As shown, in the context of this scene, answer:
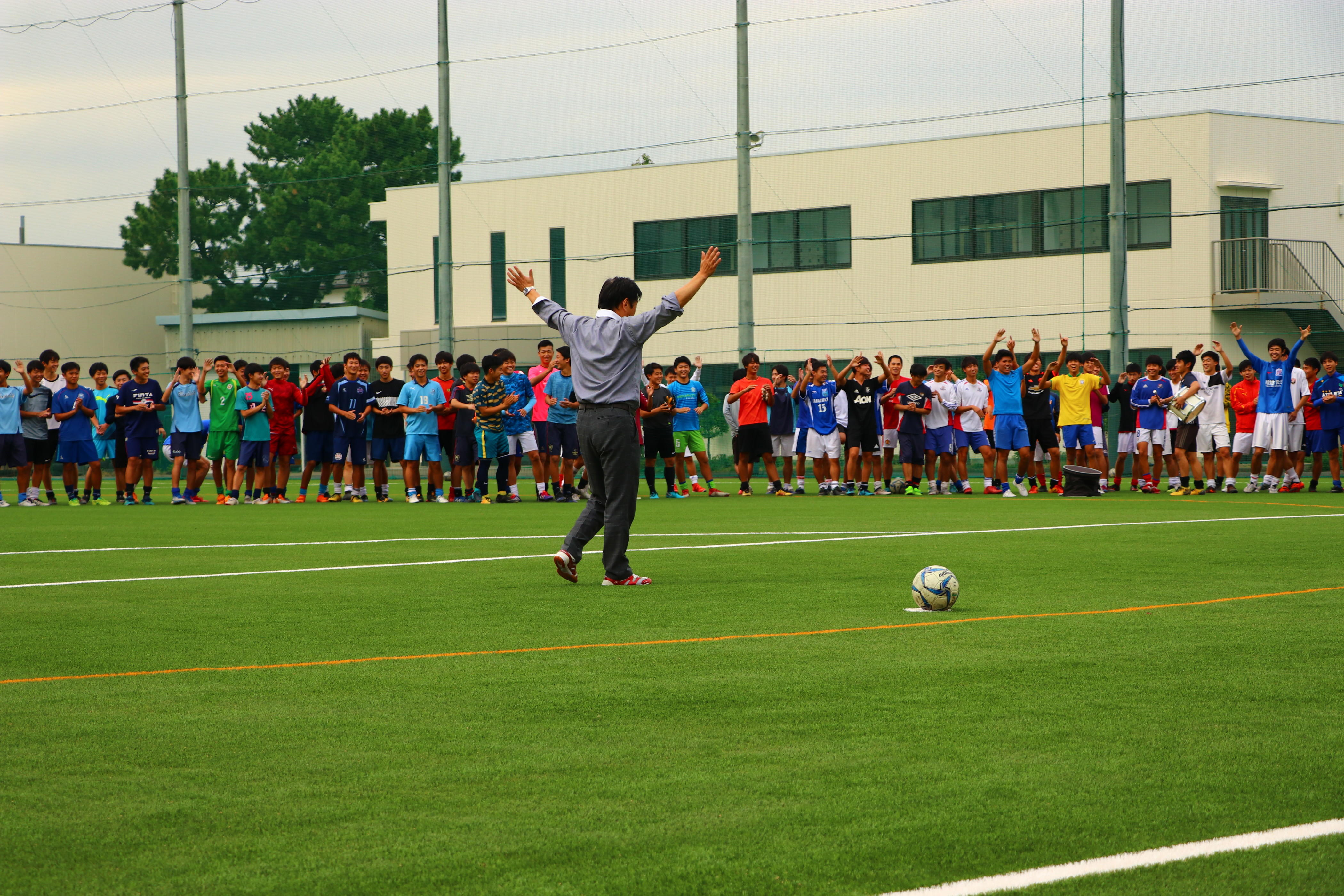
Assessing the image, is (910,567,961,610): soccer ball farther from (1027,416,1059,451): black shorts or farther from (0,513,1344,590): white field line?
(1027,416,1059,451): black shorts

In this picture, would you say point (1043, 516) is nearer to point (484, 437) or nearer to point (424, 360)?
point (484, 437)

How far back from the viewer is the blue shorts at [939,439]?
20453 mm

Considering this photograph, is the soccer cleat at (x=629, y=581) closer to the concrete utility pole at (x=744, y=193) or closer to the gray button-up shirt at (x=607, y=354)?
the gray button-up shirt at (x=607, y=354)

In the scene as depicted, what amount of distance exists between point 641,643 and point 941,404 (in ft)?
46.8

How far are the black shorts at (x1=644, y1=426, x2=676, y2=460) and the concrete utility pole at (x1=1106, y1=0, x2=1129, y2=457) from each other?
9026mm

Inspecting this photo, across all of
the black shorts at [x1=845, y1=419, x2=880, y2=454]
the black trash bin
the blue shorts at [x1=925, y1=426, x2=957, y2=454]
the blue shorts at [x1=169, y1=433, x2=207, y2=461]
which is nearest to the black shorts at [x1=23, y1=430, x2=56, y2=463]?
the blue shorts at [x1=169, y1=433, x2=207, y2=461]

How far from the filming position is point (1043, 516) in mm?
15102

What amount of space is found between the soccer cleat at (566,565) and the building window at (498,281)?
107 ft

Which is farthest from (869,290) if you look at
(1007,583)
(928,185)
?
(1007,583)

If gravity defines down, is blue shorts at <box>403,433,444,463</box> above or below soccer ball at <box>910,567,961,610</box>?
above

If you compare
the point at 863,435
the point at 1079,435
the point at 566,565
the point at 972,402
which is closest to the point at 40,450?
the point at 863,435

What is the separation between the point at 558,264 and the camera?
133ft

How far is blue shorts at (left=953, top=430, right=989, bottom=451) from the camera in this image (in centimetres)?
2022

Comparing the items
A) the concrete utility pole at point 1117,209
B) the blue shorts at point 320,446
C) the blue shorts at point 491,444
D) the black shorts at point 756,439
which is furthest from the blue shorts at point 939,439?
the blue shorts at point 320,446
